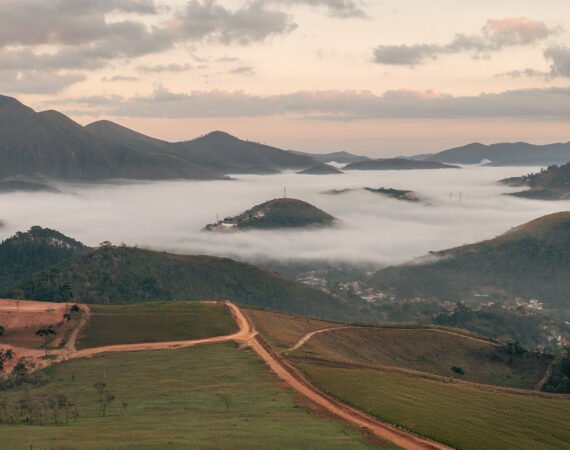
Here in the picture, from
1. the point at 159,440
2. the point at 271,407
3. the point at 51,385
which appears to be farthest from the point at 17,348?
the point at 159,440

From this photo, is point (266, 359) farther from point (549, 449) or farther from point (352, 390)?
point (549, 449)

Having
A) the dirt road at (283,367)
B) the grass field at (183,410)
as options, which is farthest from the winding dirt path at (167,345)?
the grass field at (183,410)

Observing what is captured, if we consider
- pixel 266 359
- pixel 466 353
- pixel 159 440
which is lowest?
pixel 466 353

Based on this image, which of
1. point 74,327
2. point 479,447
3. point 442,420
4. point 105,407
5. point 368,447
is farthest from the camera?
point 74,327

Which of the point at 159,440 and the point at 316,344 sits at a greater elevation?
the point at 159,440

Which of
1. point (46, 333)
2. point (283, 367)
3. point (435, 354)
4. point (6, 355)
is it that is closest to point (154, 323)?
point (46, 333)

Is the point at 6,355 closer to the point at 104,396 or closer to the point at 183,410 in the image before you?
the point at 104,396
